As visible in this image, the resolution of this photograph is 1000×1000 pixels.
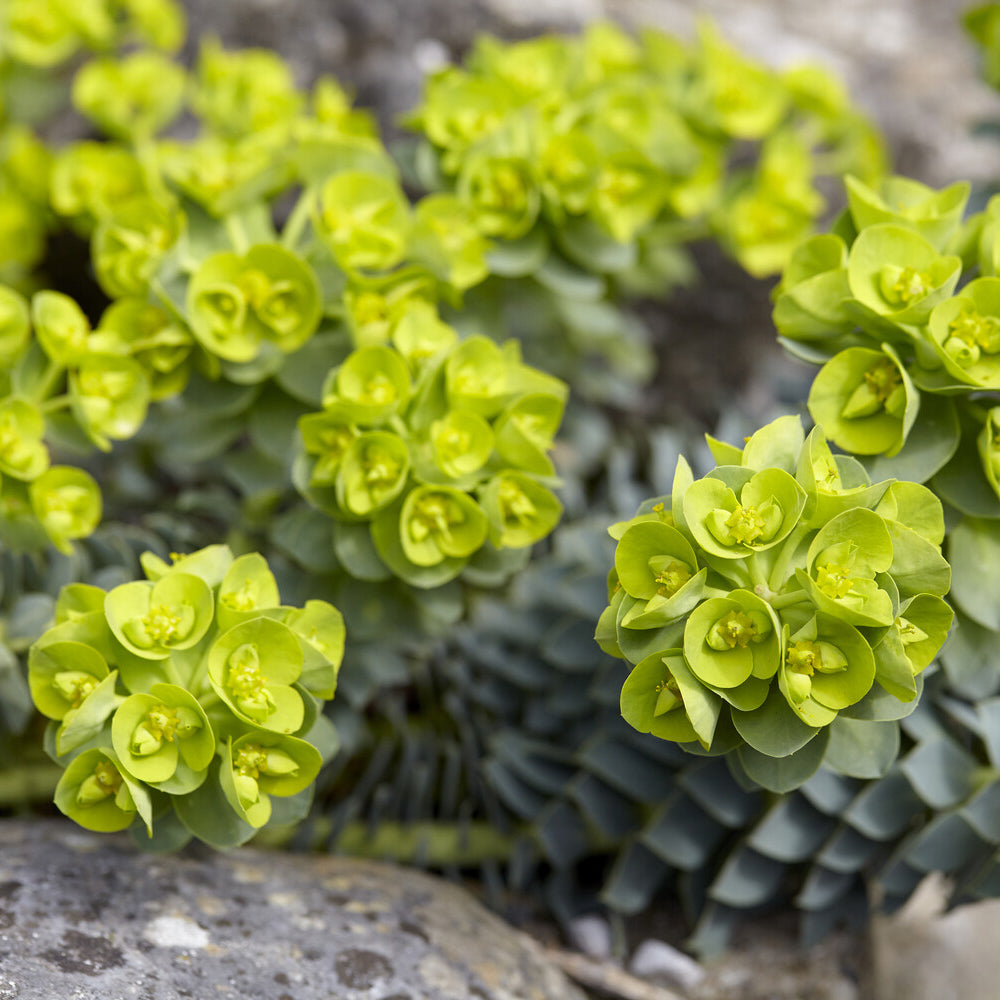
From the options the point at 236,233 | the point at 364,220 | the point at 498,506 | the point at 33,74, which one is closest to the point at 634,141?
the point at 364,220

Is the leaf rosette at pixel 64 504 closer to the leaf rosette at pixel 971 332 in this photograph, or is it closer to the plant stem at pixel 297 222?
the plant stem at pixel 297 222

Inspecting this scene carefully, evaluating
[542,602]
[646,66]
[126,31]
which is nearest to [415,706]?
[542,602]

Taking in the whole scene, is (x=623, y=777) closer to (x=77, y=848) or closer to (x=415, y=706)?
(x=415, y=706)

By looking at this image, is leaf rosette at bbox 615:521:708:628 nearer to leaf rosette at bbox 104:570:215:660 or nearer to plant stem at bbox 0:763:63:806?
leaf rosette at bbox 104:570:215:660

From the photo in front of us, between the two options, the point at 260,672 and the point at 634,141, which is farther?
the point at 634,141

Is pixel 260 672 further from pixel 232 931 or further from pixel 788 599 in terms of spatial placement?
pixel 788 599

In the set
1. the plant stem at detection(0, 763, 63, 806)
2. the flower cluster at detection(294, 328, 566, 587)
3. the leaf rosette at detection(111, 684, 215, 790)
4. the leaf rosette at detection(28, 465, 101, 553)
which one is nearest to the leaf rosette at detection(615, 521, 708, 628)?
the flower cluster at detection(294, 328, 566, 587)
